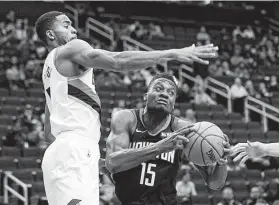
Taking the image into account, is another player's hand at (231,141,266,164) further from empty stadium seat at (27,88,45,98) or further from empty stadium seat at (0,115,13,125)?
empty stadium seat at (27,88,45,98)

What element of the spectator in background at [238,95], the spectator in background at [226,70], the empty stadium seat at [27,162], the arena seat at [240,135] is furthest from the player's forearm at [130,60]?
the spectator in background at [226,70]

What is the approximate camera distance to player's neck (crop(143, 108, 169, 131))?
5316mm

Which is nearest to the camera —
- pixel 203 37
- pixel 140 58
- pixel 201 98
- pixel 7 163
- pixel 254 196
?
pixel 140 58

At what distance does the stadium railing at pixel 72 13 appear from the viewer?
68.9 feet

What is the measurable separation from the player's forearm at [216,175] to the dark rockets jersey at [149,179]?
1.11 feet

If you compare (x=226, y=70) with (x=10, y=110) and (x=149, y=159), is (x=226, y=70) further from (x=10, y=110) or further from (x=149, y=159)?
(x=149, y=159)

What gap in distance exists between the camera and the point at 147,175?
5.16 m

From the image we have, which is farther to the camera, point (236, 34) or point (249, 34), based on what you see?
point (249, 34)

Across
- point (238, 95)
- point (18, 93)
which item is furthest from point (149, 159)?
point (238, 95)

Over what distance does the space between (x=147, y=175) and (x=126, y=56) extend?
1069 mm

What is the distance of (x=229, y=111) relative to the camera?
1772cm

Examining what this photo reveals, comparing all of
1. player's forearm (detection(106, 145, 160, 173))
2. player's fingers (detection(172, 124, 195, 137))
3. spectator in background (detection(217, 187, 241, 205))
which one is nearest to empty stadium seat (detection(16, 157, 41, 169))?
spectator in background (detection(217, 187, 241, 205))

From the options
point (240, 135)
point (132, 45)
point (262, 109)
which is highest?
point (132, 45)

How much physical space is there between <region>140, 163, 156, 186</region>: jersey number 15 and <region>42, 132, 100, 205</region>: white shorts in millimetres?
493
